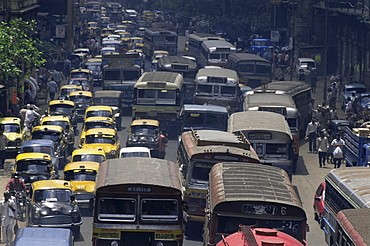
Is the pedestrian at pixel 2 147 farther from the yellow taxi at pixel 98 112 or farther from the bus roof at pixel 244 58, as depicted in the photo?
the bus roof at pixel 244 58

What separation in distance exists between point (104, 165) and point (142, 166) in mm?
1236

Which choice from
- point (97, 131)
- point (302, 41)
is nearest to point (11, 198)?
point (97, 131)

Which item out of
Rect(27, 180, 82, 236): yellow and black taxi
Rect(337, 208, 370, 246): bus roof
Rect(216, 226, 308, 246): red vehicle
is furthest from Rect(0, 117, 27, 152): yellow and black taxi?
Rect(216, 226, 308, 246): red vehicle

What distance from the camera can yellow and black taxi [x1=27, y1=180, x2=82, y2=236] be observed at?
24.8 metres

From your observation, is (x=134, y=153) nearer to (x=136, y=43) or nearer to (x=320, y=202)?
(x=320, y=202)

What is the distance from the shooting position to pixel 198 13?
91938mm

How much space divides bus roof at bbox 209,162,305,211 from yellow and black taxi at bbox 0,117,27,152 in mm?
15419

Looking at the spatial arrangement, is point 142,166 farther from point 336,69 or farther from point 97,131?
point 336,69

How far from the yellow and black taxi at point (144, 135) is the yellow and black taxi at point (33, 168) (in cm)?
692

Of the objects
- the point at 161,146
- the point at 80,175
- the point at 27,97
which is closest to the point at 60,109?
the point at 27,97

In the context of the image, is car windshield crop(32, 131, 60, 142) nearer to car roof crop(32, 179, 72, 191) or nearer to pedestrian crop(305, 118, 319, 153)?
car roof crop(32, 179, 72, 191)

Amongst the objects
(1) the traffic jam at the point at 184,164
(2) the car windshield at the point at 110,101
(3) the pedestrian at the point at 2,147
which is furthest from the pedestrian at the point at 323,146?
(3) the pedestrian at the point at 2,147

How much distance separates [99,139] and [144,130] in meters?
2.39

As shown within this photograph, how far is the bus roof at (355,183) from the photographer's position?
21000 millimetres
